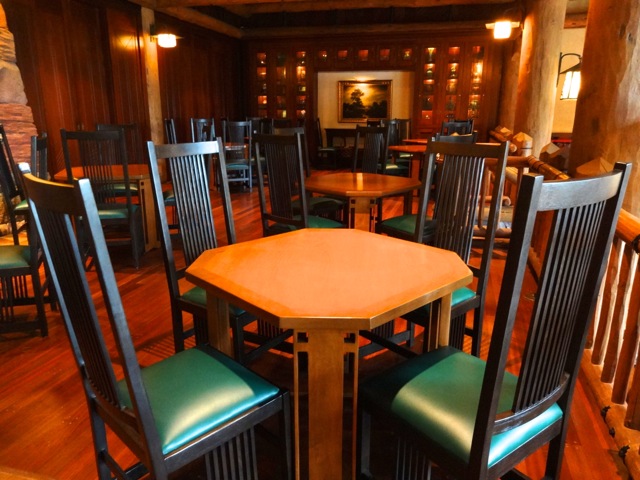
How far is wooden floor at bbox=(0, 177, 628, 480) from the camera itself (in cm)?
175

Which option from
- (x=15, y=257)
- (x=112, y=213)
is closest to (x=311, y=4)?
(x=112, y=213)

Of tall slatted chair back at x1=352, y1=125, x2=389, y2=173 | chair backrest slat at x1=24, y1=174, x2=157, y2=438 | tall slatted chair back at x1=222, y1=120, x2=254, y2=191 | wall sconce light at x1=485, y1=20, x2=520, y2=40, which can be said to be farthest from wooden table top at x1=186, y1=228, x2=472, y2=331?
wall sconce light at x1=485, y1=20, x2=520, y2=40

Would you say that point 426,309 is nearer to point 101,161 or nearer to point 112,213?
point 112,213

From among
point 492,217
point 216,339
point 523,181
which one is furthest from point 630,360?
point 216,339

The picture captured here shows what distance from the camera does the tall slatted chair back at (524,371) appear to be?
96 cm

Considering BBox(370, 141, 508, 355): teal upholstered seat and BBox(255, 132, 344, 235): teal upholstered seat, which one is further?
BBox(255, 132, 344, 235): teal upholstered seat

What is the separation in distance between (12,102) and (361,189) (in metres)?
3.90

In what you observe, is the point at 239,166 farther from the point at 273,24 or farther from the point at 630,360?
the point at 630,360

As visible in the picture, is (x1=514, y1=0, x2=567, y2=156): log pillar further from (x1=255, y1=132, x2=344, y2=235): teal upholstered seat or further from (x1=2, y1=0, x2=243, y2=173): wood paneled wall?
(x1=2, y1=0, x2=243, y2=173): wood paneled wall

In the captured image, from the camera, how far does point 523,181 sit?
897 mm

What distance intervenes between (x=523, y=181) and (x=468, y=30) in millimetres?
9619

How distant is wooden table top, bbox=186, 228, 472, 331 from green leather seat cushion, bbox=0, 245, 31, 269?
55.7 inches

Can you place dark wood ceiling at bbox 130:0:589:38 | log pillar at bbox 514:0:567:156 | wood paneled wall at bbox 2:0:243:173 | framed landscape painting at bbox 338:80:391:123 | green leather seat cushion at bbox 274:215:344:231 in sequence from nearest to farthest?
green leather seat cushion at bbox 274:215:344:231, log pillar at bbox 514:0:567:156, wood paneled wall at bbox 2:0:243:173, dark wood ceiling at bbox 130:0:589:38, framed landscape painting at bbox 338:80:391:123

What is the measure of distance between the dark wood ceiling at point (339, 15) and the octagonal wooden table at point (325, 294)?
7.78 m
